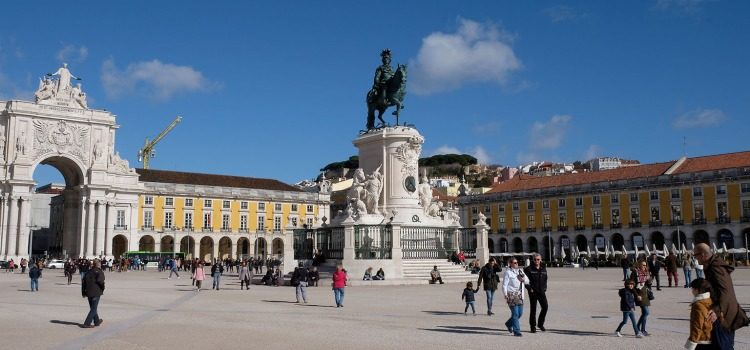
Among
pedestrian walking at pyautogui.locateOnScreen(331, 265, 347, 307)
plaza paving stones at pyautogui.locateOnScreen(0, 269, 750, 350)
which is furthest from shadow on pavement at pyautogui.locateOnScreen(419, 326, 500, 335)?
pedestrian walking at pyautogui.locateOnScreen(331, 265, 347, 307)

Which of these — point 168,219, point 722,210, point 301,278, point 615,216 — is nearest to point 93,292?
point 301,278

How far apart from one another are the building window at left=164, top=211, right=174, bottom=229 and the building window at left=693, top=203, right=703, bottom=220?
5223 cm

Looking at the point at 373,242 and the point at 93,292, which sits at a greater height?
the point at 373,242

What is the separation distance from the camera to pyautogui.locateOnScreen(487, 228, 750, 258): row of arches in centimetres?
6106

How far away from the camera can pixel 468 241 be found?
32.8 meters

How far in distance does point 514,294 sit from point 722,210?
191 ft

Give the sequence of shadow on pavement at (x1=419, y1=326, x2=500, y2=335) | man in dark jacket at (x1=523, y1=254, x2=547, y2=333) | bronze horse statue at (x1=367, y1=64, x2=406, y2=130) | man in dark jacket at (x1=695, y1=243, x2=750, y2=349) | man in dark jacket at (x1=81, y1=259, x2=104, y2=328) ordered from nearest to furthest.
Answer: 1. man in dark jacket at (x1=695, y1=243, x2=750, y2=349)
2. man in dark jacket at (x1=523, y1=254, x2=547, y2=333)
3. shadow on pavement at (x1=419, y1=326, x2=500, y2=335)
4. man in dark jacket at (x1=81, y1=259, x2=104, y2=328)
5. bronze horse statue at (x1=367, y1=64, x2=406, y2=130)

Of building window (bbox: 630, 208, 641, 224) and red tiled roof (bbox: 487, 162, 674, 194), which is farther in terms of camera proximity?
red tiled roof (bbox: 487, 162, 674, 194)

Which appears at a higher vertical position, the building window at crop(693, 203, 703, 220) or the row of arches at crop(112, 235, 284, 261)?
the building window at crop(693, 203, 703, 220)

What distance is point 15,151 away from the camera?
210ft

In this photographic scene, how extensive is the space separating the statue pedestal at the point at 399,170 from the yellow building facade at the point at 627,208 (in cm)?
3761

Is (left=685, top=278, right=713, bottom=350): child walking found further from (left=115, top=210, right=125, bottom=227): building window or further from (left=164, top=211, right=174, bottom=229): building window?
(left=164, top=211, right=174, bottom=229): building window

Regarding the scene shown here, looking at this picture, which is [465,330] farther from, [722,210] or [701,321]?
[722,210]

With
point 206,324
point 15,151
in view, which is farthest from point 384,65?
point 15,151
